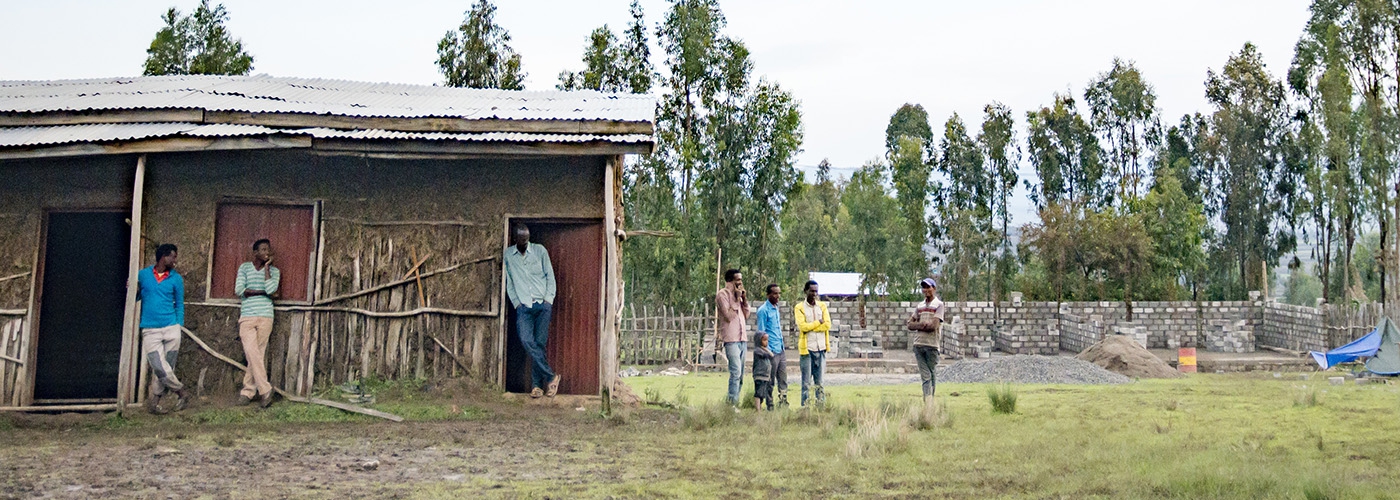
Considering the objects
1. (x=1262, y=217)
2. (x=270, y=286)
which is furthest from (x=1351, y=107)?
(x=270, y=286)

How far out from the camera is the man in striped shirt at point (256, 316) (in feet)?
33.2

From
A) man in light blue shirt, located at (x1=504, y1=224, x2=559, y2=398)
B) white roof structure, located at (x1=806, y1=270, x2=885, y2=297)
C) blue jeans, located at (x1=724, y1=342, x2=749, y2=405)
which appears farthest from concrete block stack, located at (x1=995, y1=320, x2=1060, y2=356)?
man in light blue shirt, located at (x1=504, y1=224, x2=559, y2=398)

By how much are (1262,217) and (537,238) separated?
4047cm

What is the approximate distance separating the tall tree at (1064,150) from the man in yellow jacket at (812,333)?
117ft

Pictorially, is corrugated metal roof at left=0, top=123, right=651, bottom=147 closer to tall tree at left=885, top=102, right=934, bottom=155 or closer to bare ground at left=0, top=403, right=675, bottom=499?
bare ground at left=0, top=403, right=675, bottom=499

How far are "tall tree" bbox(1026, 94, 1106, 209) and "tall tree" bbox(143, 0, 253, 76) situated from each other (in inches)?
1161

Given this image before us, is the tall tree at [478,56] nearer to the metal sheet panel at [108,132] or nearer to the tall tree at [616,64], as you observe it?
the tall tree at [616,64]

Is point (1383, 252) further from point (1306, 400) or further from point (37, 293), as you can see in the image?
point (37, 293)

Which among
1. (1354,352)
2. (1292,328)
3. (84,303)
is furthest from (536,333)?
(1292,328)

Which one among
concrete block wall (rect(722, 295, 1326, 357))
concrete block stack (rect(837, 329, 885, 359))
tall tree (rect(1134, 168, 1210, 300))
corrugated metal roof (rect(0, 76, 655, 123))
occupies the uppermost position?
tall tree (rect(1134, 168, 1210, 300))

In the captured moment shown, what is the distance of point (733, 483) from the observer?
688 centimetres

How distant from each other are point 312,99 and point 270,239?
155cm

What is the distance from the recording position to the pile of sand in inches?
746

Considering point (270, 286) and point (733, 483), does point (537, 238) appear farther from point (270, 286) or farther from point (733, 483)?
point (733, 483)
